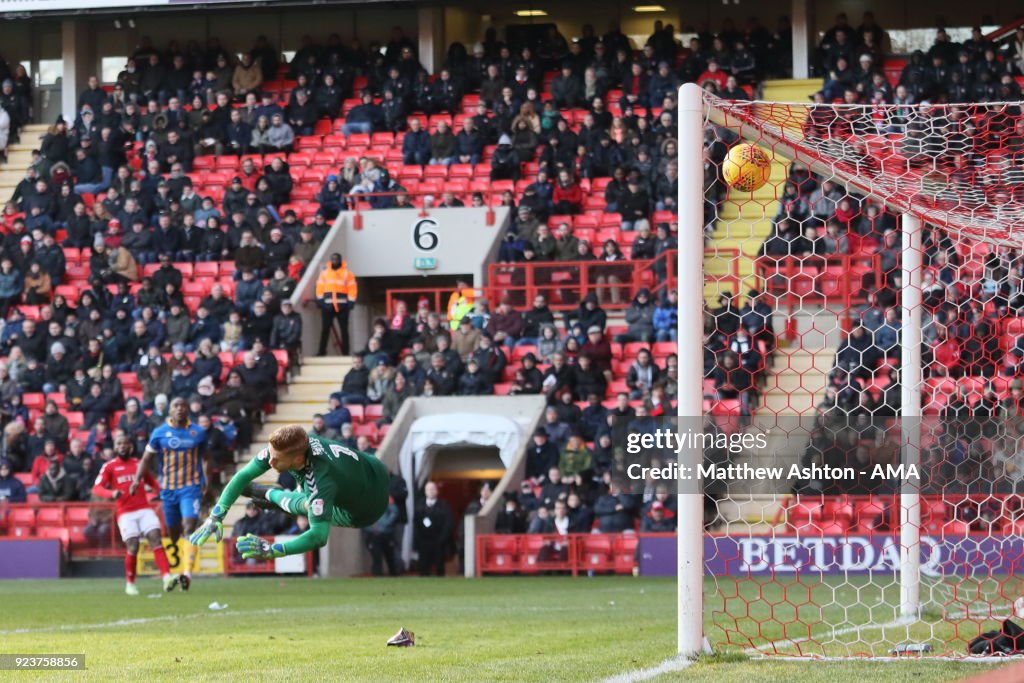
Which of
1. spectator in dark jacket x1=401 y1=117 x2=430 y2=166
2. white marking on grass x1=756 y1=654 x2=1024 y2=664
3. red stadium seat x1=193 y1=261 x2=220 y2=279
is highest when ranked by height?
spectator in dark jacket x1=401 y1=117 x2=430 y2=166

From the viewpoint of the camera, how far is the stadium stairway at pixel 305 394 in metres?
23.8

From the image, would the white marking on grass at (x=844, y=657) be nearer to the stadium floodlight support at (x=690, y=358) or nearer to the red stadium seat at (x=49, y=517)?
the stadium floodlight support at (x=690, y=358)

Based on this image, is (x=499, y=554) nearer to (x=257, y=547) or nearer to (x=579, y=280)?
(x=579, y=280)

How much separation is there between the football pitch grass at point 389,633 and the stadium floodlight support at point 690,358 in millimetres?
345

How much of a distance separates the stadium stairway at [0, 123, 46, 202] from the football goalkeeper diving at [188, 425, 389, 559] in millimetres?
22744

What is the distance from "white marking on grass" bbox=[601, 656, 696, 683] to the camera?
7.99 meters

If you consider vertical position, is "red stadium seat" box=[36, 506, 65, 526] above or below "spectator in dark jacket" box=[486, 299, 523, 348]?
below

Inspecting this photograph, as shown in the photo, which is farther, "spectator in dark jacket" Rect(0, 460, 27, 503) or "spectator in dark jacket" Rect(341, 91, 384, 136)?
"spectator in dark jacket" Rect(341, 91, 384, 136)

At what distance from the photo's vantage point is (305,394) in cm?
2442

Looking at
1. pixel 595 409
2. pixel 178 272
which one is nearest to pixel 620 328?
pixel 595 409

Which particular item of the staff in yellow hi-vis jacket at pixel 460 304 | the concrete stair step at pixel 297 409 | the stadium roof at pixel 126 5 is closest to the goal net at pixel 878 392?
the staff in yellow hi-vis jacket at pixel 460 304

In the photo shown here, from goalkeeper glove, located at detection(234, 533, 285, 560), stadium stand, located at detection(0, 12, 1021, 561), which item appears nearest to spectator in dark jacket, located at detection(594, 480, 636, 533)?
stadium stand, located at detection(0, 12, 1021, 561)

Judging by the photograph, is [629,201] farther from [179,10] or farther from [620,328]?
[179,10]

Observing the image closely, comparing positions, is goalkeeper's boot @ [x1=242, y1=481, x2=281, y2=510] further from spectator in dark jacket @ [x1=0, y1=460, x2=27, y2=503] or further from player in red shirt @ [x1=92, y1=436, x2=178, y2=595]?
spectator in dark jacket @ [x1=0, y1=460, x2=27, y2=503]
